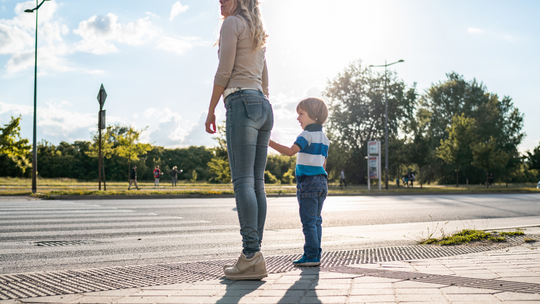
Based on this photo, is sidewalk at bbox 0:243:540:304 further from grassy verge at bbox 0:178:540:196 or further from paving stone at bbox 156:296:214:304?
grassy verge at bbox 0:178:540:196

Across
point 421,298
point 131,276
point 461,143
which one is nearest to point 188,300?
point 131,276

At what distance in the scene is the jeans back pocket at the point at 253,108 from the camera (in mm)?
3141

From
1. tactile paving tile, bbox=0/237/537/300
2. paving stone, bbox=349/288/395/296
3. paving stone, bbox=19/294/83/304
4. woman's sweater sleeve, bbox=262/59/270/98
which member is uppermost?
woman's sweater sleeve, bbox=262/59/270/98

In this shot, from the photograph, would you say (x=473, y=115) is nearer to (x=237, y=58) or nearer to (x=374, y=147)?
(x=374, y=147)

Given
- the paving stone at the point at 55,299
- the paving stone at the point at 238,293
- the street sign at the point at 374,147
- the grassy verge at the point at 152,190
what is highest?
the street sign at the point at 374,147

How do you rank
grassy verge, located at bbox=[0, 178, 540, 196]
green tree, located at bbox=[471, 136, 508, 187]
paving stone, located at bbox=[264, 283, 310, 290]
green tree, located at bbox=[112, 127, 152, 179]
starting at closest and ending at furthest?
paving stone, located at bbox=[264, 283, 310, 290] < grassy verge, located at bbox=[0, 178, 540, 196] < green tree, located at bbox=[112, 127, 152, 179] < green tree, located at bbox=[471, 136, 508, 187]

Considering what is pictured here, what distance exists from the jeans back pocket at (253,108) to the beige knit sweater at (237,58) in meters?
0.13

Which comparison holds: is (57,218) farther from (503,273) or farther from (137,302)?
(503,273)

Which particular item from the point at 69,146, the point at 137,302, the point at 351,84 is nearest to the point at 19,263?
the point at 137,302

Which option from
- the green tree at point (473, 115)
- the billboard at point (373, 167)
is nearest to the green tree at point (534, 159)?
the green tree at point (473, 115)

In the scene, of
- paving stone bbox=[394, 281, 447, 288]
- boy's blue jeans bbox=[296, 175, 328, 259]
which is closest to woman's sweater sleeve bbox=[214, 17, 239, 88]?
boy's blue jeans bbox=[296, 175, 328, 259]

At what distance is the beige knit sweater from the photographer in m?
3.13

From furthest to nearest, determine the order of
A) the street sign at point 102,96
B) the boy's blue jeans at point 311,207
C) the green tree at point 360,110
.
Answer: the green tree at point 360,110 → the street sign at point 102,96 → the boy's blue jeans at point 311,207

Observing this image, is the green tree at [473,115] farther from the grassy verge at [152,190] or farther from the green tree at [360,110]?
the grassy verge at [152,190]
